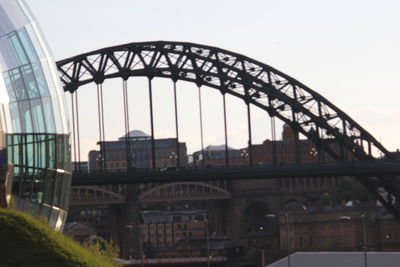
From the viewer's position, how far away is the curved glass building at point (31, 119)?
91.5ft

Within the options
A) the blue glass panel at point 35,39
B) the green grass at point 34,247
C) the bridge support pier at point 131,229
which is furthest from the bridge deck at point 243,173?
the green grass at point 34,247

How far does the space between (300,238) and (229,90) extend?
67.5m

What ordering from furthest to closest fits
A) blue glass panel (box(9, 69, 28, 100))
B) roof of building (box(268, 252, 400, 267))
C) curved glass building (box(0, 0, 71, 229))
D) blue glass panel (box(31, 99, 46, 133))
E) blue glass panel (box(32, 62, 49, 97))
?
roof of building (box(268, 252, 400, 267)) → blue glass panel (box(32, 62, 49, 97)) → blue glass panel (box(31, 99, 46, 133)) → blue glass panel (box(9, 69, 28, 100)) → curved glass building (box(0, 0, 71, 229))

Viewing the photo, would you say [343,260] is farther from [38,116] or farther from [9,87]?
[9,87]

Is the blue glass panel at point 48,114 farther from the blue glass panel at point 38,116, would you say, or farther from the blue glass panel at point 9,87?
the blue glass panel at point 9,87

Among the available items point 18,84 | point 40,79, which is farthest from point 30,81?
point 18,84

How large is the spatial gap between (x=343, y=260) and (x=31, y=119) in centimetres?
5269

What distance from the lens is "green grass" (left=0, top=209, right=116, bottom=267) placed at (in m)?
21.0

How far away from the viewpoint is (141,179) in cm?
11188

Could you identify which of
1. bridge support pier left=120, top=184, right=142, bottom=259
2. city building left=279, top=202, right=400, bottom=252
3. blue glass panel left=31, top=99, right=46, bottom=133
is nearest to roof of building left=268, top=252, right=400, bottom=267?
blue glass panel left=31, top=99, right=46, bottom=133

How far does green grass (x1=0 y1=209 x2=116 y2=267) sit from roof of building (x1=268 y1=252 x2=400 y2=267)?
52573mm

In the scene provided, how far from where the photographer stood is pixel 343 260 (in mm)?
80125

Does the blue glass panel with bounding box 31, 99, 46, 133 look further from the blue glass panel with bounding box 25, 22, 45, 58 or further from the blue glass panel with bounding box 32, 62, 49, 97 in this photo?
the blue glass panel with bounding box 25, 22, 45, 58

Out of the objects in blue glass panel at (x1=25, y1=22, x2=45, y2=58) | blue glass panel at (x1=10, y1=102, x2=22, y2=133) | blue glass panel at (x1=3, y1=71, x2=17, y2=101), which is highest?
blue glass panel at (x1=25, y1=22, x2=45, y2=58)
